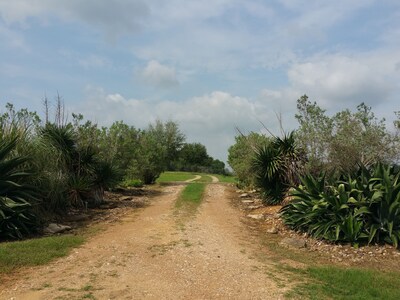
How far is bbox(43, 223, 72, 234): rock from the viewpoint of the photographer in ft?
37.0

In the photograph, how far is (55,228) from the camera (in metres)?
11.5

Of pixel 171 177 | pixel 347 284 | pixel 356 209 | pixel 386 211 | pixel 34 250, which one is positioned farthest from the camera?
pixel 171 177

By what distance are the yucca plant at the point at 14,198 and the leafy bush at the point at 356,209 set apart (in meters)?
7.53

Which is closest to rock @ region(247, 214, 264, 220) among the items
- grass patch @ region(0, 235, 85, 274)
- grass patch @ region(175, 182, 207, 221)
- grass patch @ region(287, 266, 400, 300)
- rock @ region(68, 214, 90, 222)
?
grass patch @ region(175, 182, 207, 221)

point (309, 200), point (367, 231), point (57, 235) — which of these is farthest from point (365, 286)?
point (57, 235)

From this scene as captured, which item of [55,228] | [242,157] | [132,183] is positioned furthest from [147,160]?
[55,228]

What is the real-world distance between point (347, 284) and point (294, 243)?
134 inches

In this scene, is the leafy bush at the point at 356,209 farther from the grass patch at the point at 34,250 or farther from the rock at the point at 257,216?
the grass patch at the point at 34,250

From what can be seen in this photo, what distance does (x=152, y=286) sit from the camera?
22.4 ft

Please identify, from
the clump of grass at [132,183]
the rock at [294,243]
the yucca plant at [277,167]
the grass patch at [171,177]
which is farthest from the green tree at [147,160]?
the rock at [294,243]

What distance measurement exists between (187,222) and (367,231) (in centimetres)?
539

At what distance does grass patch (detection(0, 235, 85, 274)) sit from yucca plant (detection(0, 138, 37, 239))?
850 mm

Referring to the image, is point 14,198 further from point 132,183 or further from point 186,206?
point 132,183

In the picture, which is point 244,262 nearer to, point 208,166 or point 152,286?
point 152,286
